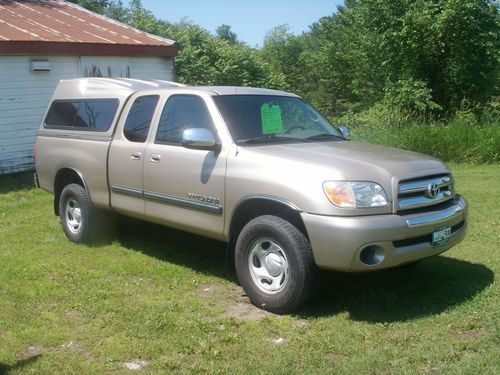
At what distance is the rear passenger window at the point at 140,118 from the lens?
6134 mm

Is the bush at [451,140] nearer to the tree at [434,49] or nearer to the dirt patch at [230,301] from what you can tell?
the tree at [434,49]

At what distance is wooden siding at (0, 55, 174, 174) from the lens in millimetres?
11836

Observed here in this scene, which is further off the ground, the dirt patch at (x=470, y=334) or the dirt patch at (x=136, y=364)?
the dirt patch at (x=470, y=334)

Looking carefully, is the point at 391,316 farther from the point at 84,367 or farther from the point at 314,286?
the point at 84,367

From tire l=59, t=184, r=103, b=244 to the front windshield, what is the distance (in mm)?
2222

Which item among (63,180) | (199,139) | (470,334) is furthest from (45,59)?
(470,334)

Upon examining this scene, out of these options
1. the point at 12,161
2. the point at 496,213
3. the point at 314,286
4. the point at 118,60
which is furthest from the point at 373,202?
the point at 118,60

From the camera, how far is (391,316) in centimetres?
466

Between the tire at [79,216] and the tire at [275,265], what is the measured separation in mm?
2524

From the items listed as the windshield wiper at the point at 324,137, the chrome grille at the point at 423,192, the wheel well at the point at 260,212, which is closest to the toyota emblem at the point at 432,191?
the chrome grille at the point at 423,192

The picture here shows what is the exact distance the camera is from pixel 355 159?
15.8ft

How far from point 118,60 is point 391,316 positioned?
10769 millimetres

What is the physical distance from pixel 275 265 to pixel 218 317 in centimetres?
61

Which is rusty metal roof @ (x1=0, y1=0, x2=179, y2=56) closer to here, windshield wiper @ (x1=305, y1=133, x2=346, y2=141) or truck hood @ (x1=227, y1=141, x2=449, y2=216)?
windshield wiper @ (x1=305, y1=133, x2=346, y2=141)
